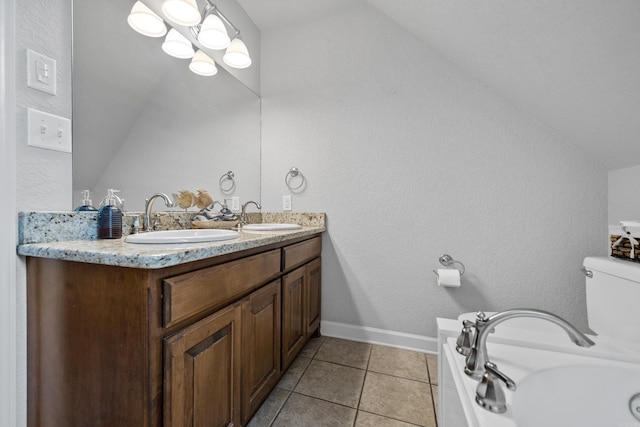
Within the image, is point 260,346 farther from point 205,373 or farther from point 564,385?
point 564,385

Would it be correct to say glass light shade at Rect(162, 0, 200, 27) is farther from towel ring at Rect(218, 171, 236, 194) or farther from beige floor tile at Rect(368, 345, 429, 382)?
beige floor tile at Rect(368, 345, 429, 382)

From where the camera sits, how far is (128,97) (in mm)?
1193

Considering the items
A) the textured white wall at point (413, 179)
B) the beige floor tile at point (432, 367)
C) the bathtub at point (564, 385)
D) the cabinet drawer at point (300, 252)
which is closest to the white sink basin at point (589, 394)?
the bathtub at point (564, 385)

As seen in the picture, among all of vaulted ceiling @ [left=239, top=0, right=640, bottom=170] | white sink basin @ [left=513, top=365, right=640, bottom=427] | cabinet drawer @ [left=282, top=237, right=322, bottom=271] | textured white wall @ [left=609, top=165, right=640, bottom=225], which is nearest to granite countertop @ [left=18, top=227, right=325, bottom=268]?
cabinet drawer @ [left=282, top=237, right=322, bottom=271]

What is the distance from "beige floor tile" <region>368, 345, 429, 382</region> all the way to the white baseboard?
0.04m

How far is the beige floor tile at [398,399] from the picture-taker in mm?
1154

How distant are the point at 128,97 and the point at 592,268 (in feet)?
7.60

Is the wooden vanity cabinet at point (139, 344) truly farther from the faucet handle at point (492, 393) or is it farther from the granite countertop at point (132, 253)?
the faucet handle at point (492, 393)

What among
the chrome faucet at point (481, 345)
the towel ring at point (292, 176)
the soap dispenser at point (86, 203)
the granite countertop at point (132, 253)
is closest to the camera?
the granite countertop at point (132, 253)

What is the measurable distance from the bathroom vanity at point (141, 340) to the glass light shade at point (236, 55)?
4.33ft

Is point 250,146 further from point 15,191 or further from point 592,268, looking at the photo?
point 592,268

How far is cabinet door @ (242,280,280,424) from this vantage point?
98 cm

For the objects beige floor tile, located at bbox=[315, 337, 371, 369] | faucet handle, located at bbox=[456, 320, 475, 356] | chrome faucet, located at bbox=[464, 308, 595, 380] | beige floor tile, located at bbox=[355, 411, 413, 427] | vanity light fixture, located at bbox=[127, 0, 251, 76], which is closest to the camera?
chrome faucet, located at bbox=[464, 308, 595, 380]

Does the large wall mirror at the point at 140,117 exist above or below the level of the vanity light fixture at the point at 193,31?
below
